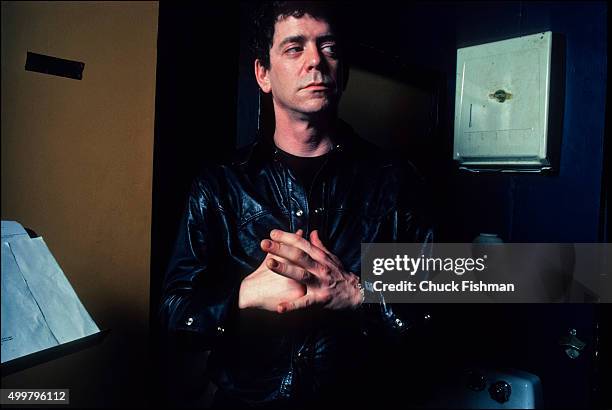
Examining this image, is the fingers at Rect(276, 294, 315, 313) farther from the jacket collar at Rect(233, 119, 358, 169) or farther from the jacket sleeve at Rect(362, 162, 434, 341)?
the jacket collar at Rect(233, 119, 358, 169)

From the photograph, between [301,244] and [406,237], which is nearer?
[301,244]

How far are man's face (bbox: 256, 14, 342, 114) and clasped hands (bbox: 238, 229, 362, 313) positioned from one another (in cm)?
28

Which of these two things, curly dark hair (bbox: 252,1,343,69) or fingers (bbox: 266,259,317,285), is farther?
curly dark hair (bbox: 252,1,343,69)

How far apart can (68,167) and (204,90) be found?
1.08 ft

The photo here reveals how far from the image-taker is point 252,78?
1.17 meters

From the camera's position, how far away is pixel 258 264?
108 centimetres

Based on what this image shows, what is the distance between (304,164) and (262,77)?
21 centimetres

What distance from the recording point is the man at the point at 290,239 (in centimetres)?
103

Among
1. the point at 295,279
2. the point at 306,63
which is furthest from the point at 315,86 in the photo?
the point at 295,279

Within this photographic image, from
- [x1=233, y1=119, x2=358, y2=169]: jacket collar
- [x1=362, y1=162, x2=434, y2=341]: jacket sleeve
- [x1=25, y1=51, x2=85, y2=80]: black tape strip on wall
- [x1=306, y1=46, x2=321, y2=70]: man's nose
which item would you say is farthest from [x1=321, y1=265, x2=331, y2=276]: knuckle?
[x1=25, y1=51, x2=85, y2=80]: black tape strip on wall

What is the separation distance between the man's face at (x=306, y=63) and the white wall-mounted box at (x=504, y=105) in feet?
2.52

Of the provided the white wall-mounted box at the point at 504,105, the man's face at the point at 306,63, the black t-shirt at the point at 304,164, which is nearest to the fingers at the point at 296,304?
the black t-shirt at the point at 304,164

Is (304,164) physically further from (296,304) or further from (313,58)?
(296,304)

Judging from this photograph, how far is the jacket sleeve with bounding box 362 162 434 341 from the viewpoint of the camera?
1.11 m
